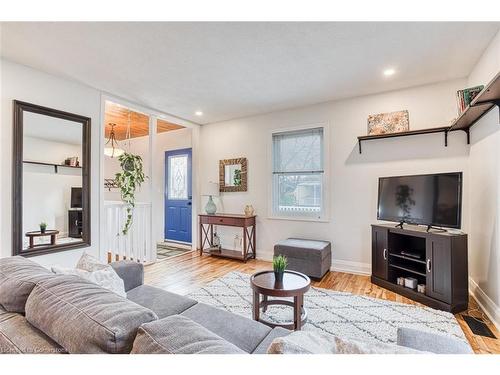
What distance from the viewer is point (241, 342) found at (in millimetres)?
1205

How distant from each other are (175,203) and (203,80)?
124 inches

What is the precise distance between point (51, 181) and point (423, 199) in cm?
409

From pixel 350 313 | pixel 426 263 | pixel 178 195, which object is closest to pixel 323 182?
pixel 426 263

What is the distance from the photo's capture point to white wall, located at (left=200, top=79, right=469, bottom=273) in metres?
3.05

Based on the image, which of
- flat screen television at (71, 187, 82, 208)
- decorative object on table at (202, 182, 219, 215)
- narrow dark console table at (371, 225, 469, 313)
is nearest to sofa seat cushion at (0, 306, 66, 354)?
flat screen television at (71, 187, 82, 208)

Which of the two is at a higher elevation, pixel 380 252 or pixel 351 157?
pixel 351 157

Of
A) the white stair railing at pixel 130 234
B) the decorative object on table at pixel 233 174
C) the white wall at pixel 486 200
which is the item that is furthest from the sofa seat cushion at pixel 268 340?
the decorative object on table at pixel 233 174

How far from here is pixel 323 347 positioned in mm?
686

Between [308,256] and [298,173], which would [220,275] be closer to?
[308,256]

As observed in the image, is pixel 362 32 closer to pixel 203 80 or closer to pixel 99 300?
pixel 203 80

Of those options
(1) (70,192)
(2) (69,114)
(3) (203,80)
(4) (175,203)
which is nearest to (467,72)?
(3) (203,80)

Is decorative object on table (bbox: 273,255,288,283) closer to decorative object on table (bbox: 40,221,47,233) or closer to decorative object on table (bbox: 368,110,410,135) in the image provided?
decorative object on table (bbox: 368,110,410,135)

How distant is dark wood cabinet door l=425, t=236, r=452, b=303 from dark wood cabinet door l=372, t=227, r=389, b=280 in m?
0.46

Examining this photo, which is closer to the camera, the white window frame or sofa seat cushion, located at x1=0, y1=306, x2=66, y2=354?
sofa seat cushion, located at x1=0, y1=306, x2=66, y2=354
